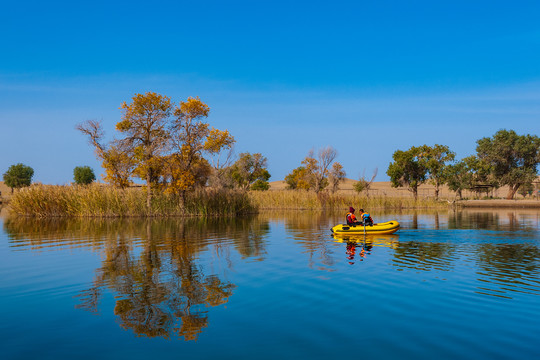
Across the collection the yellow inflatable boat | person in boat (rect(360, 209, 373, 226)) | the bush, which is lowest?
the yellow inflatable boat

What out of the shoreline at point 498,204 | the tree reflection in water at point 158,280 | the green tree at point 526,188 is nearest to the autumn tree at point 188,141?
the tree reflection in water at point 158,280

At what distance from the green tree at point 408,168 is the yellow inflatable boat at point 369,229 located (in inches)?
2365

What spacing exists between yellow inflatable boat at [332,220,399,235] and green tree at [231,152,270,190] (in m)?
77.4

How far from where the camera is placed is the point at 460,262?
15148 mm

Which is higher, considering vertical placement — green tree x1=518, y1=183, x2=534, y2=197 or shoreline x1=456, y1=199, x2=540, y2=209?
green tree x1=518, y1=183, x2=534, y2=197

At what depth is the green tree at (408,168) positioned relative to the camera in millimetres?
82312

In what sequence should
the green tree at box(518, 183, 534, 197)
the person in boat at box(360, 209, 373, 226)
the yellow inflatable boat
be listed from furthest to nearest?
the green tree at box(518, 183, 534, 197) → the person in boat at box(360, 209, 373, 226) → the yellow inflatable boat

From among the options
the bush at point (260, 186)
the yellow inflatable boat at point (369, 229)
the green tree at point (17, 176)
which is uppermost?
the green tree at point (17, 176)

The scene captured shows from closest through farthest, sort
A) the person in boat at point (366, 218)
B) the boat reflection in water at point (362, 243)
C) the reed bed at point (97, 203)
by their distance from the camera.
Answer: the boat reflection in water at point (362, 243) → the person in boat at point (366, 218) → the reed bed at point (97, 203)

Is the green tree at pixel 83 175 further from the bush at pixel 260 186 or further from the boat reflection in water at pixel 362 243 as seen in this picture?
the boat reflection in water at pixel 362 243

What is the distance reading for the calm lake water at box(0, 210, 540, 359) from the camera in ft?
24.0

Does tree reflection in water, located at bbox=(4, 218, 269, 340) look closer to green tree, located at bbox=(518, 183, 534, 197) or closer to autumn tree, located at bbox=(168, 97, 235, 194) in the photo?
autumn tree, located at bbox=(168, 97, 235, 194)

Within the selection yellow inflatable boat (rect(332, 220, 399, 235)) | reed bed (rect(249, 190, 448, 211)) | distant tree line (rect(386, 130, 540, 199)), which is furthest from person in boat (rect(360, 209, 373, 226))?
distant tree line (rect(386, 130, 540, 199))

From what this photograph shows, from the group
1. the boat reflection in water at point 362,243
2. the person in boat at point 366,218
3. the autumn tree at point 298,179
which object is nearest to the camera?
the boat reflection in water at point 362,243
